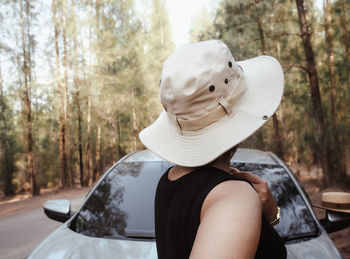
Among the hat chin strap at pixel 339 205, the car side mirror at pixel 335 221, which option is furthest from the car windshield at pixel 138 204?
the hat chin strap at pixel 339 205

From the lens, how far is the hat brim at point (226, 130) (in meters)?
0.90

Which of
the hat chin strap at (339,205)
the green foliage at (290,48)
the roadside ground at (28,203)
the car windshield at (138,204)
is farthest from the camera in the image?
the green foliage at (290,48)

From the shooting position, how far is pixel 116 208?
7.45 ft

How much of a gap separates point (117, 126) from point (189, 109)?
107ft

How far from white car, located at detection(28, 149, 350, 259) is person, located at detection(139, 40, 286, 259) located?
3.02 feet

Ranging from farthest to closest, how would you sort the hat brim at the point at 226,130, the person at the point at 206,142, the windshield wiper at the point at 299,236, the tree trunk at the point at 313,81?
the tree trunk at the point at 313,81, the windshield wiper at the point at 299,236, the hat brim at the point at 226,130, the person at the point at 206,142

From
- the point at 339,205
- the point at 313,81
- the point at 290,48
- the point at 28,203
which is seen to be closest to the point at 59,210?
the point at 339,205

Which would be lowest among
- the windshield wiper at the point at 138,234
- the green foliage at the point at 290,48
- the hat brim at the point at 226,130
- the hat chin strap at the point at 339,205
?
the windshield wiper at the point at 138,234

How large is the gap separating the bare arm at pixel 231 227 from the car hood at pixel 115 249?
44.6 inches

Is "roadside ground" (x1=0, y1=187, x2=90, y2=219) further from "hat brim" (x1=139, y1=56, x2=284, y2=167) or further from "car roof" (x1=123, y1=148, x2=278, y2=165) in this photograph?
"hat brim" (x1=139, y1=56, x2=284, y2=167)

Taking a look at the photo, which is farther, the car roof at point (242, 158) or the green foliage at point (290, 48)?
the green foliage at point (290, 48)

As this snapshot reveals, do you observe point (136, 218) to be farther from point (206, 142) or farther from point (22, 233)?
point (22, 233)

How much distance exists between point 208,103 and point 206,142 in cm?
13

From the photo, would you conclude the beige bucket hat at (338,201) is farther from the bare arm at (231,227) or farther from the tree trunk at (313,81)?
the tree trunk at (313,81)
